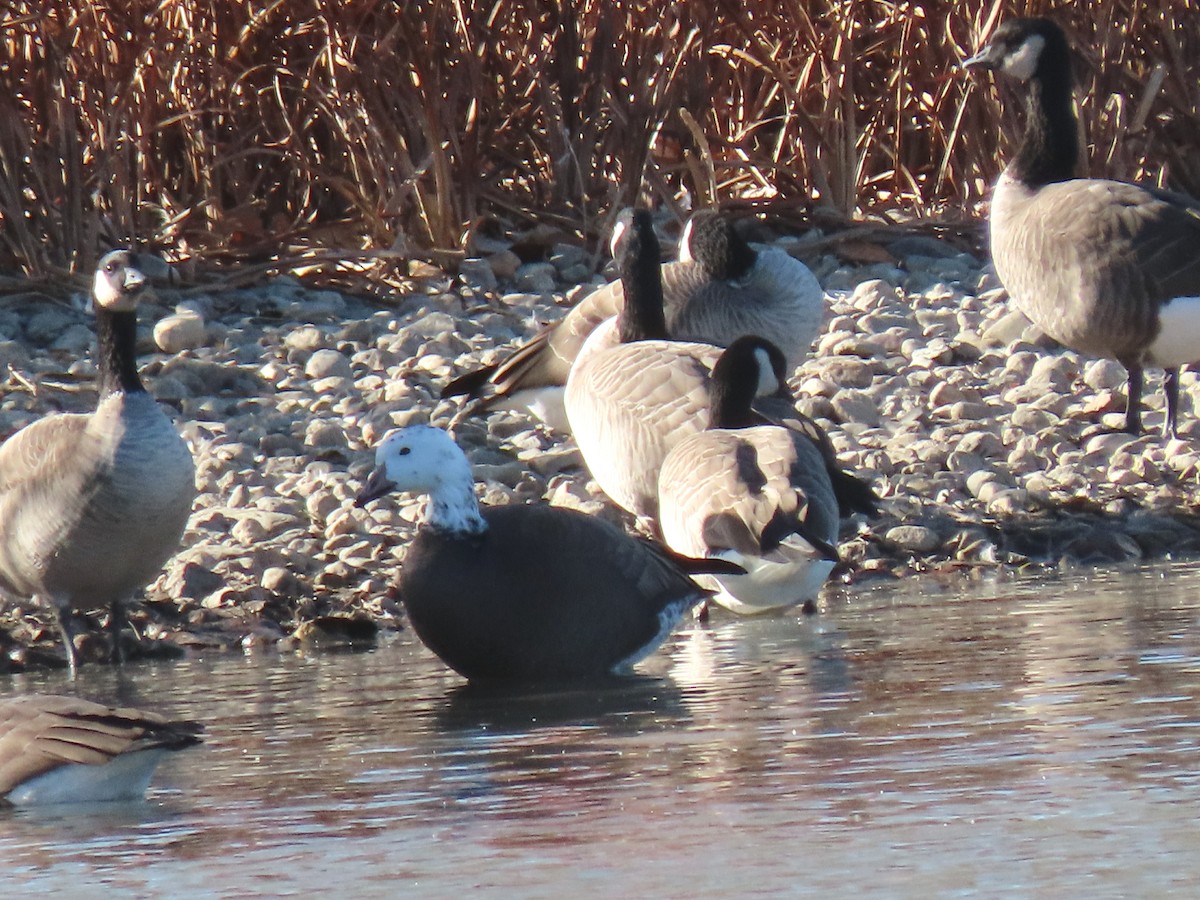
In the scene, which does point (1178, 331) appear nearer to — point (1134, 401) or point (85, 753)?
point (1134, 401)

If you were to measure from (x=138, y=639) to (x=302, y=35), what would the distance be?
6.24m

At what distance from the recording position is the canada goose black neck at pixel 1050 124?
1171 centimetres

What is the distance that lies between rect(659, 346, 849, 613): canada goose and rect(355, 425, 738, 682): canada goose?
52 centimetres

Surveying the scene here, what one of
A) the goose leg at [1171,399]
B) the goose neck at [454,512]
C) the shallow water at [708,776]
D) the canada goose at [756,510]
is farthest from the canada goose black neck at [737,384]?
the goose leg at [1171,399]

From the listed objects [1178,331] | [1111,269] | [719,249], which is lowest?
[1178,331]

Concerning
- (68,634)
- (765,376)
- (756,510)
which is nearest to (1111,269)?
(765,376)

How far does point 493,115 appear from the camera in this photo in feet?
44.7

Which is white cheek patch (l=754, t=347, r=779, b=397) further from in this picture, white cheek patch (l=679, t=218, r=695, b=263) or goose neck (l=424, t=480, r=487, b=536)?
white cheek patch (l=679, t=218, r=695, b=263)

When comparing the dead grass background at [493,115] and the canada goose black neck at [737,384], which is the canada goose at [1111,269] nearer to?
the canada goose black neck at [737,384]

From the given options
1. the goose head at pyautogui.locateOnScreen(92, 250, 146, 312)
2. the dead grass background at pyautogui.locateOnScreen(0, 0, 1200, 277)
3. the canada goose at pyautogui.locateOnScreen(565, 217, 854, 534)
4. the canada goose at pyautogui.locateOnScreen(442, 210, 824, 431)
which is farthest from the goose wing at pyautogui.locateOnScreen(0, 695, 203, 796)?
the dead grass background at pyautogui.locateOnScreen(0, 0, 1200, 277)

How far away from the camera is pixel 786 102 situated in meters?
14.6

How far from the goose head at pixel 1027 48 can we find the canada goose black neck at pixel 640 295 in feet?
7.55

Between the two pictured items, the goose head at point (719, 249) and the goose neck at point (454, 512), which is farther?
the goose head at point (719, 249)

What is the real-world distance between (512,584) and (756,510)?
46.0 inches
